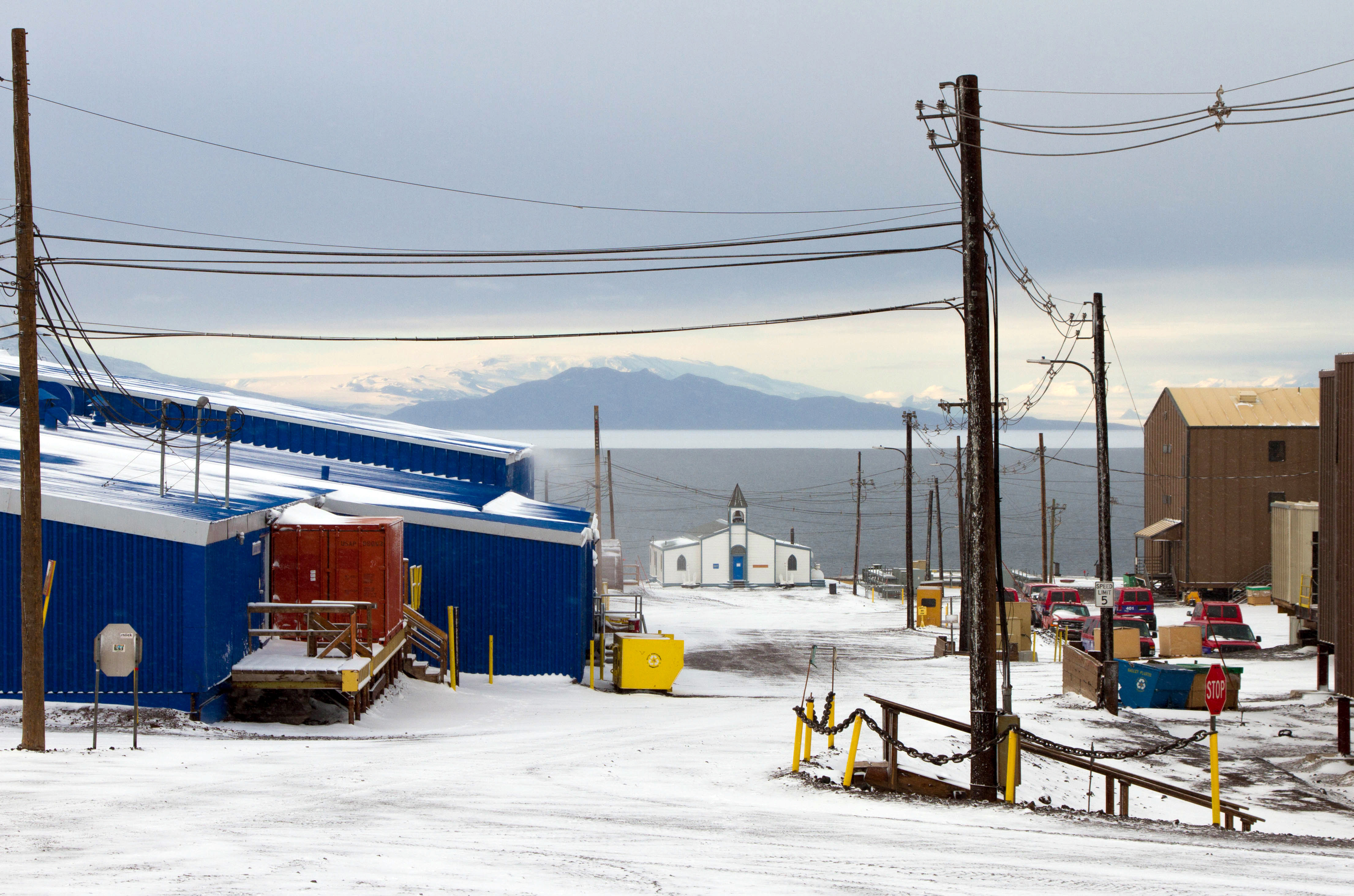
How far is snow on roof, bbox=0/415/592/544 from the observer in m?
A: 16.3

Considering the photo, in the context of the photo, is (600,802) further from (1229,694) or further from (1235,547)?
(1235,547)

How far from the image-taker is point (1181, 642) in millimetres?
32406

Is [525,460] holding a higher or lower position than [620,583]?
higher

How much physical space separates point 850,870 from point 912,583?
4015cm

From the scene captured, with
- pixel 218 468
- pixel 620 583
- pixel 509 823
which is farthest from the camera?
pixel 620 583

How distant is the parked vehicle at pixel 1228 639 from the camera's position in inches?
1394

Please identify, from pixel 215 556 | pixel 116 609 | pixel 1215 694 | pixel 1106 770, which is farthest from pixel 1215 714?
pixel 116 609

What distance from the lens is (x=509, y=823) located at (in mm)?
10508

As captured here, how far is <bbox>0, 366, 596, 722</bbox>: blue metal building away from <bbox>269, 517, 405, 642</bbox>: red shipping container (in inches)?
15.3

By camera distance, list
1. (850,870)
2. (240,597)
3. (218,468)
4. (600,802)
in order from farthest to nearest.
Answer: (218,468) → (240,597) → (600,802) → (850,870)

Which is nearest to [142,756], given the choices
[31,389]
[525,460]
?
[31,389]

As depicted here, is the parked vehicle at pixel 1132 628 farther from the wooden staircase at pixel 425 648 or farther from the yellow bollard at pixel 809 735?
the wooden staircase at pixel 425 648

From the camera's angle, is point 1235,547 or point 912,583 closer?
point 912,583

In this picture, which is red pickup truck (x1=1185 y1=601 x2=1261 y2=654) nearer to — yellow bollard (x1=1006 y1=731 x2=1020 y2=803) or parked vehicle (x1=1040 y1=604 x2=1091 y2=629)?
parked vehicle (x1=1040 y1=604 x2=1091 y2=629)
